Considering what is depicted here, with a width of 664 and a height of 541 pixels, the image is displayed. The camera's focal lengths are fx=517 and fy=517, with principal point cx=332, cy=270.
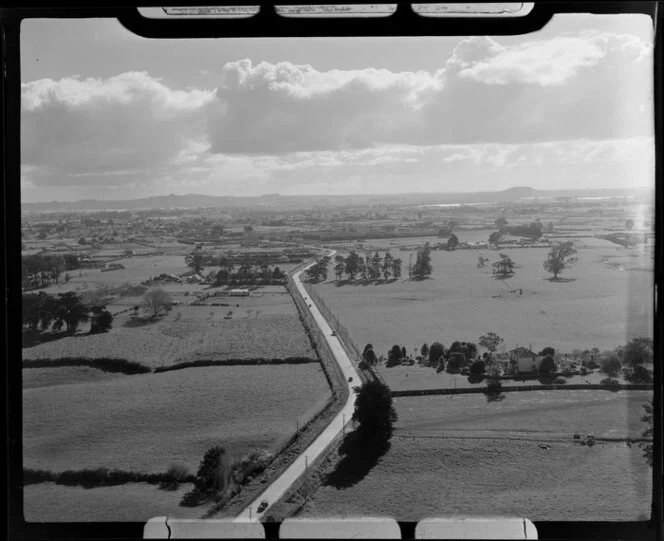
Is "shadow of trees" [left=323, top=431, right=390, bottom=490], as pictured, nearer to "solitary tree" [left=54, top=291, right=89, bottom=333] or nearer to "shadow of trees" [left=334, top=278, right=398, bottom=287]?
"shadow of trees" [left=334, top=278, right=398, bottom=287]

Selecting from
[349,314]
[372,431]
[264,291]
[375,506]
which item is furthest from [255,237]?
[375,506]

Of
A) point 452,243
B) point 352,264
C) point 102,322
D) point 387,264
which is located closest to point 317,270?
point 352,264

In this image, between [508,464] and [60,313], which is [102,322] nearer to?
[60,313]

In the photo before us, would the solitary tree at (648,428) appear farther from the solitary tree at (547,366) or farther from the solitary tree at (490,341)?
the solitary tree at (490,341)

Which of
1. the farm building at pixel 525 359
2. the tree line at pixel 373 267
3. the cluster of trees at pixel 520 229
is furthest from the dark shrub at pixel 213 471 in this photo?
the cluster of trees at pixel 520 229

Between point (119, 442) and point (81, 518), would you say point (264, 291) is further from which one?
point (81, 518)

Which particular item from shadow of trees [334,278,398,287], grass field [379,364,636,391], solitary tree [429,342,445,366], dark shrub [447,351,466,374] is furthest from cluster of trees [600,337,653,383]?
shadow of trees [334,278,398,287]
